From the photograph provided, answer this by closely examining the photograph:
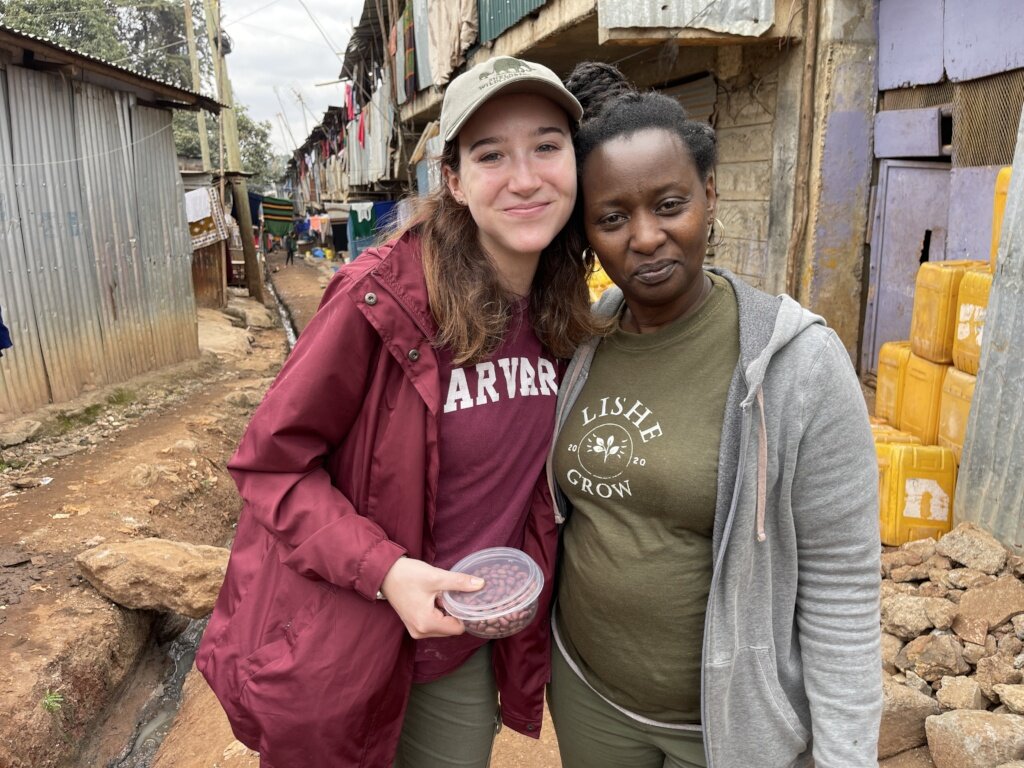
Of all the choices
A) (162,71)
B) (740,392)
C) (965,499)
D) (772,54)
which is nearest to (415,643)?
(740,392)

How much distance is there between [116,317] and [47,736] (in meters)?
5.72

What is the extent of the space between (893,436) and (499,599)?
3283mm

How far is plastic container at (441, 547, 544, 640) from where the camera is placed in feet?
4.51

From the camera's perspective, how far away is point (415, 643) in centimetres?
161

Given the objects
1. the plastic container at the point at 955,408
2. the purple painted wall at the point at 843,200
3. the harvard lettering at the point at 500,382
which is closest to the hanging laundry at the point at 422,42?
the purple painted wall at the point at 843,200

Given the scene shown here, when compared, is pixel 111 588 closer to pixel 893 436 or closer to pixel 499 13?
pixel 893 436

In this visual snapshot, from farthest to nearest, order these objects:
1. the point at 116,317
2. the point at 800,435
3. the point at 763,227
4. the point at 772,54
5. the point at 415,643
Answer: the point at 116,317, the point at 763,227, the point at 772,54, the point at 415,643, the point at 800,435

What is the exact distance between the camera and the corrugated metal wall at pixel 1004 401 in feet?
10.1

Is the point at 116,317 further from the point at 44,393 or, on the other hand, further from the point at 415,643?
the point at 415,643

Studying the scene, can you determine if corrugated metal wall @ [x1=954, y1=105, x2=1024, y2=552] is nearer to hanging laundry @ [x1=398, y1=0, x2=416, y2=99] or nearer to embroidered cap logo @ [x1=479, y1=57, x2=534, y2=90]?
embroidered cap logo @ [x1=479, y1=57, x2=534, y2=90]

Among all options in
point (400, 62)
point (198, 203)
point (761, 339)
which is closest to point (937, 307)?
point (761, 339)

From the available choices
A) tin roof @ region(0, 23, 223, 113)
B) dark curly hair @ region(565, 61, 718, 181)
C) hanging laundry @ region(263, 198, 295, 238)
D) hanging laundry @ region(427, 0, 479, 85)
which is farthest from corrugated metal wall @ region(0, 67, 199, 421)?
hanging laundry @ region(263, 198, 295, 238)

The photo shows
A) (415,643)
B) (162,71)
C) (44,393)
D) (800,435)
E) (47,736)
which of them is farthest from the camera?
(162,71)

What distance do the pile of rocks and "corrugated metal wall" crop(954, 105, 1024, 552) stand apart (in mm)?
128
